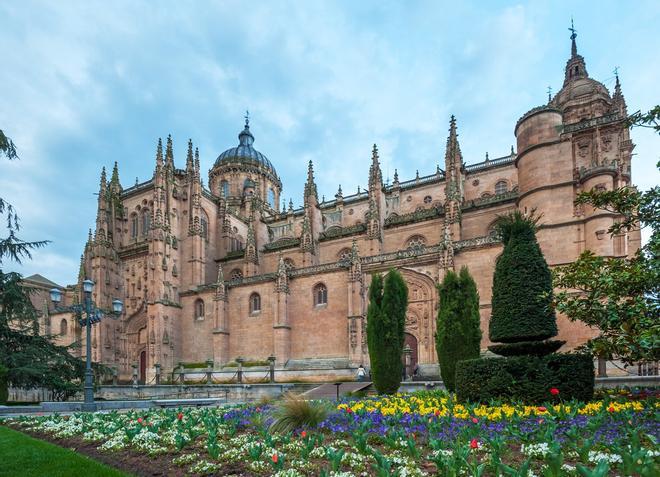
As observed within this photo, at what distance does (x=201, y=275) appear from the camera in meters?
39.0

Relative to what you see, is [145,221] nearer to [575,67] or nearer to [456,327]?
[456,327]

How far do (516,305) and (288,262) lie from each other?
2938cm

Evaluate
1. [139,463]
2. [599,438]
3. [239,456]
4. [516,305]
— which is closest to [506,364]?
[516,305]

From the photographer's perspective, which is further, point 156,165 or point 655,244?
point 156,165

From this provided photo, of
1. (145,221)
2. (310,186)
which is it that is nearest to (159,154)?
(145,221)

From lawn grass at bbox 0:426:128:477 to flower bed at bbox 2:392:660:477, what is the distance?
0.63 metres

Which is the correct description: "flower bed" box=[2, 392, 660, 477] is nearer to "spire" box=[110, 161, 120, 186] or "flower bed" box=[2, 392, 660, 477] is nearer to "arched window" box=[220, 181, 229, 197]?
"spire" box=[110, 161, 120, 186]

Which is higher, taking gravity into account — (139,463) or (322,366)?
(139,463)

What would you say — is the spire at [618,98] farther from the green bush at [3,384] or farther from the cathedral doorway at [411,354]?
the green bush at [3,384]

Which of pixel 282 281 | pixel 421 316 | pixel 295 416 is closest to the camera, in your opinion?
pixel 295 416

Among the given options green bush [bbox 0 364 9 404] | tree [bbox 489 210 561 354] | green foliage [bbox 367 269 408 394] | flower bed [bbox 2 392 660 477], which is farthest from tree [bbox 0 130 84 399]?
tree [bbox 489 210 561 354]

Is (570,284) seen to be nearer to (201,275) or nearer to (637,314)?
(637,314)

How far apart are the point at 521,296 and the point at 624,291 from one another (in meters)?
2.25

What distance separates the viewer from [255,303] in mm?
35031
